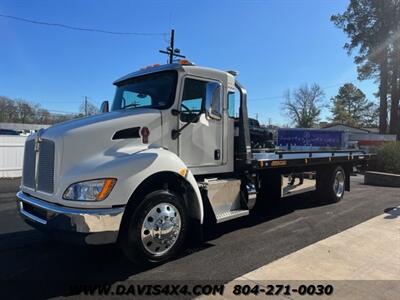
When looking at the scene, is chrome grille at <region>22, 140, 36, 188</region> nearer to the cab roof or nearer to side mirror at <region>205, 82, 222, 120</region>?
the cab roof

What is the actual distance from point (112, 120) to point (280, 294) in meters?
2.88

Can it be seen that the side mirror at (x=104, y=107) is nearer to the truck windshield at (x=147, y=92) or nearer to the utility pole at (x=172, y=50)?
the truck windshield at (x=147, y=92)

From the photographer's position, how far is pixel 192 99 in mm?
5574

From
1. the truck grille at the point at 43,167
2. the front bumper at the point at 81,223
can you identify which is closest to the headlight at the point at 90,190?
the front bumper at the point at 81,223

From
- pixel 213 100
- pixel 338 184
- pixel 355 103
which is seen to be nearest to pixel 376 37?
pixel 338 184

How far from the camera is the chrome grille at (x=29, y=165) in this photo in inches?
191

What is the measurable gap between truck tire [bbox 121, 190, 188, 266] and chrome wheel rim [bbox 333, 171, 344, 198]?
5639 mm

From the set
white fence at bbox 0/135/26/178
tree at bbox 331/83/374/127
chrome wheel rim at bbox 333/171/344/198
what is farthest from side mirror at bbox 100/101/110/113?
tree at bbox 331/83/374/127

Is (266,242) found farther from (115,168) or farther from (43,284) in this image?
(43,284)

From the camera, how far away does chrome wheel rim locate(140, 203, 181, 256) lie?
4.57 m

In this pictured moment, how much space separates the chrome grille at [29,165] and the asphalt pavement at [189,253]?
103 cm

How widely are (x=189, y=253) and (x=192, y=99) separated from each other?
7.40 feet

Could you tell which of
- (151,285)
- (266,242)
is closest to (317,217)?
(266,242)

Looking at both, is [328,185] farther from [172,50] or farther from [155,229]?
[172,50]
